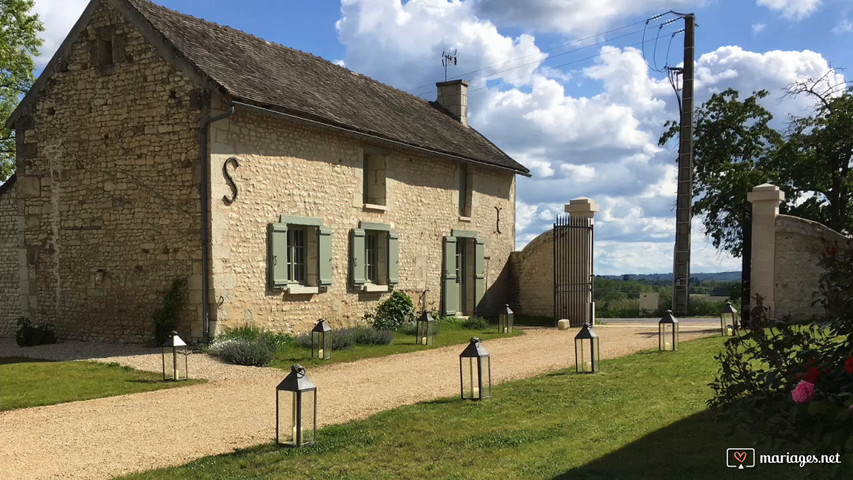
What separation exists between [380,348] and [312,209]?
3153mm

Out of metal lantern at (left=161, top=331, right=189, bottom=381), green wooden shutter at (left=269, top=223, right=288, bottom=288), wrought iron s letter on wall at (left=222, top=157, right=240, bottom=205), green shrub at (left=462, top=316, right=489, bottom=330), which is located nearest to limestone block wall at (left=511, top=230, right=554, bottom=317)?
green shrub at (left=462, top=316, right=489, bottom=330)

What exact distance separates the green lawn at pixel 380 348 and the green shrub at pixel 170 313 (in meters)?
1.87

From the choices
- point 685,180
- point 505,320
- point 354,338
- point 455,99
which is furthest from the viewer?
point 455,99

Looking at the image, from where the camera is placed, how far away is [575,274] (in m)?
17.5

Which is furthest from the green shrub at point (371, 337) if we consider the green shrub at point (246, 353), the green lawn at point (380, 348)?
the green shrub at point (246, 353)

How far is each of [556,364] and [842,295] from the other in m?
6.93

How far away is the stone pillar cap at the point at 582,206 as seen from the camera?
1706 cm

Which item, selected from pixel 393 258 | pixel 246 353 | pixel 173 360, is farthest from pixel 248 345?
pixel 393 258

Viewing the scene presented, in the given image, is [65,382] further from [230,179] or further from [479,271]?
[479,271]

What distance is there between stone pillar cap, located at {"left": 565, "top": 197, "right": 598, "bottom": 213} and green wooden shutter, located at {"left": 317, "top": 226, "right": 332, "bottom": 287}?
621 centimetres

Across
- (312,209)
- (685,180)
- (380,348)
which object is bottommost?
(380,348)

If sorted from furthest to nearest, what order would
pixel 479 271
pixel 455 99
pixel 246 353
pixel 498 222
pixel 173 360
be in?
pixel 455 99 → pixel 498 222 → pixel 479 271 → pixel 246 353 → pixel 173 360

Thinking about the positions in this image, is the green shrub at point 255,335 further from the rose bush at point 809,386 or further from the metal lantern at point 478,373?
the rose bush at point 809,386

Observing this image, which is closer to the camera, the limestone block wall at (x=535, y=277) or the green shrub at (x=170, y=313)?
the green shrub at (x=170, y=313)
